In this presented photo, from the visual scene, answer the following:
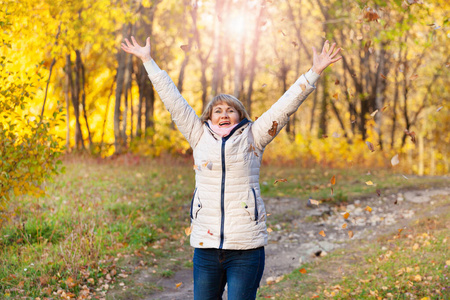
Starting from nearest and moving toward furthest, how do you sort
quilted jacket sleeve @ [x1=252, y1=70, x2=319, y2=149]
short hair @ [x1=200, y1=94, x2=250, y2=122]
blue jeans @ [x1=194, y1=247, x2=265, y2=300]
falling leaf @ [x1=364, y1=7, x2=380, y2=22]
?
blue jeans @ [x1=194, y1=247, x2=265, y2=300]
quilted jacket sleeve @ [x1=252, y1=70, x2=319, y2=149]
short hair @ [x1=200, y1=94, x2=250, y2=122]
falling leaf @ [x1=364, y1=7, x2=380, y2=22]

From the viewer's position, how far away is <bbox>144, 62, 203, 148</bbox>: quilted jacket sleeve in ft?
11.0

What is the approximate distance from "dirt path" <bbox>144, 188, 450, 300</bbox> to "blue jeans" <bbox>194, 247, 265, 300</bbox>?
2.74 metres

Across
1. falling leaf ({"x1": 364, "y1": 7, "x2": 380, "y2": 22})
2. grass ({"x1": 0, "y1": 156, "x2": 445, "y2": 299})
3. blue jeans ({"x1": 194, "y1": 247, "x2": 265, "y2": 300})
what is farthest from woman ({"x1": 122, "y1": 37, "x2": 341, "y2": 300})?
grass ({"x1": 0, "y1": 156, "x2": 445, "y2": 299})

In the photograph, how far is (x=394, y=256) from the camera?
6090 millimetres

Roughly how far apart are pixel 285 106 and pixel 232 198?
0.76 meters

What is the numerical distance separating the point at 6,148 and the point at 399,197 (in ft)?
29.0

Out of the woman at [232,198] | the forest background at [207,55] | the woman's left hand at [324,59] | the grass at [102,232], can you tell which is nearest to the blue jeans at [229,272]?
the woman at [232,198]

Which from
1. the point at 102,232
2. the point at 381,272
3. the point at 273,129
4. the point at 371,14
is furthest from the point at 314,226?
the point at 273,129

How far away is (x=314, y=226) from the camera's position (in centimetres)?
900

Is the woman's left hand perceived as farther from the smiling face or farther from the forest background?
the forest background

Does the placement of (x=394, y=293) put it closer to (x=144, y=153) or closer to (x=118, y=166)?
(x=118, y=166)

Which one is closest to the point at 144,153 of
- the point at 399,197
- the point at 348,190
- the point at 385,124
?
the point at 348,190

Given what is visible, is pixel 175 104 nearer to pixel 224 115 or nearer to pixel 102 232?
pixel 224 115

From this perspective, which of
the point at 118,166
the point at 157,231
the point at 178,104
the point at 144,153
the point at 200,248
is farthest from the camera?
the point at 144,153
